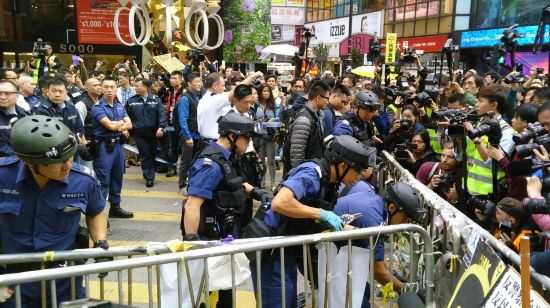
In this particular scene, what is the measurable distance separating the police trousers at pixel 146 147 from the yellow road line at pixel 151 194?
0.44 metres

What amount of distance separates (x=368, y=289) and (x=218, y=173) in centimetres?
142

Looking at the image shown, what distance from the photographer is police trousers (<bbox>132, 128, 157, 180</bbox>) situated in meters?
8.67

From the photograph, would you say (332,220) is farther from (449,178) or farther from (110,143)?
(110,143)

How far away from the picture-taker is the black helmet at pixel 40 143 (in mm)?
2662

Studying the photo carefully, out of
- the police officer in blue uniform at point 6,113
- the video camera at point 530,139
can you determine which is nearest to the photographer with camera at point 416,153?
the video camera at point 530,139

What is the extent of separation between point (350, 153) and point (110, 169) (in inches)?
175

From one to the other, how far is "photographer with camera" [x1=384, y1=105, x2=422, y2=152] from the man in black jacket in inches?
45.5

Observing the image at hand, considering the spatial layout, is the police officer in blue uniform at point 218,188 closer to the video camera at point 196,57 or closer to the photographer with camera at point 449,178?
the photographer with camera at point 449,178

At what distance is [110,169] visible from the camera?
264 inches

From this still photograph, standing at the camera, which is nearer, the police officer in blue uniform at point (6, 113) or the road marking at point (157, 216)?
the police officer in blue uniform at point (6, 113)

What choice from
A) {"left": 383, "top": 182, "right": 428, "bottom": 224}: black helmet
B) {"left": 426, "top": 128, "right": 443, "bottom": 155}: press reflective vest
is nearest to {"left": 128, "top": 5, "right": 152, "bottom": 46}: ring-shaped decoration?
{"left": 426, "top": 128, "right": 443, "bottom": 155}: press reflective vest

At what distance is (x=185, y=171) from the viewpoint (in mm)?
8039

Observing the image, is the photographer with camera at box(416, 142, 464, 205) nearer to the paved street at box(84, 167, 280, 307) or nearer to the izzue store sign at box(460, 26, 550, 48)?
the paved street at box(84, 167, 280, 307)

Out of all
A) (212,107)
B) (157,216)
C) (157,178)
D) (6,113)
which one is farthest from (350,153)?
(157,178)
